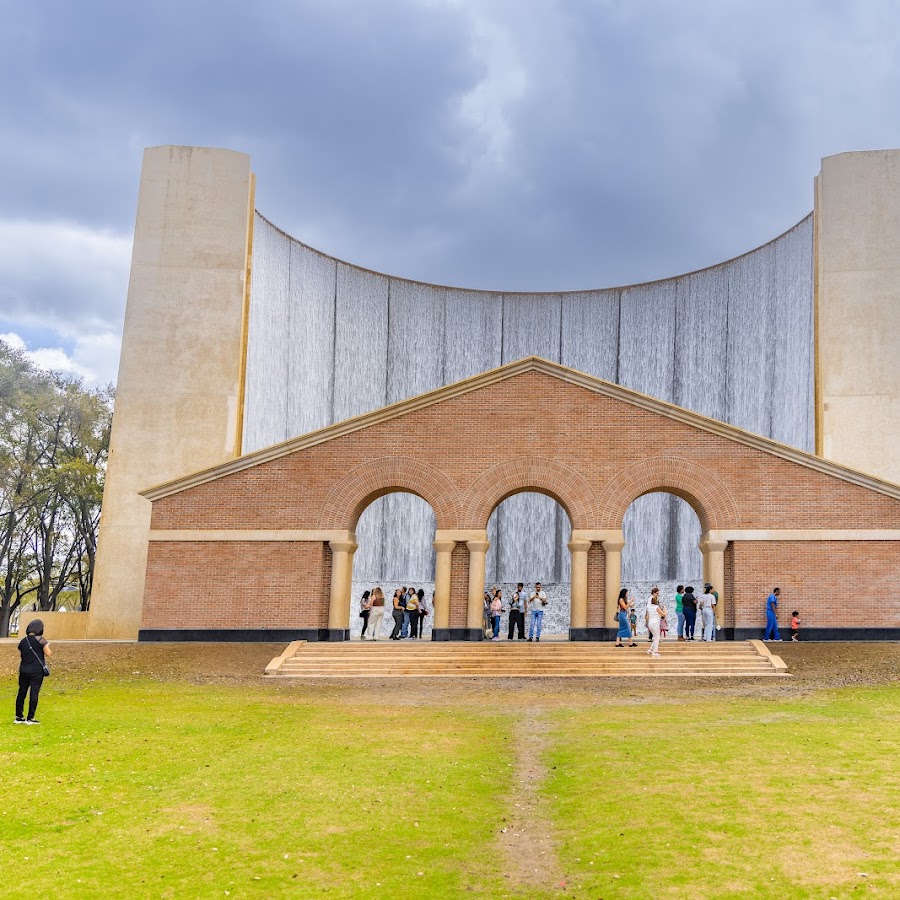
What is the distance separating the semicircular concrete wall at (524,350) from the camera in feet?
124

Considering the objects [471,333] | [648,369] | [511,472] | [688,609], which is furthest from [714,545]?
→ [471,333]

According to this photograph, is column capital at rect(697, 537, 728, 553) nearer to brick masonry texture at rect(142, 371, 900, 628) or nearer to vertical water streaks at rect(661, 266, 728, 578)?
brick masonry texture at rect(142, 371, 900, 628)

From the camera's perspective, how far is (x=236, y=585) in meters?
27.1

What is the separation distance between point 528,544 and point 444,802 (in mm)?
33412

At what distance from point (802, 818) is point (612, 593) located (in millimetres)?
16779

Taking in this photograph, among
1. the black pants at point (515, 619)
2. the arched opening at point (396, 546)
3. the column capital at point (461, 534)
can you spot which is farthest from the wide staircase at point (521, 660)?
the arched opening at point (396, 546)

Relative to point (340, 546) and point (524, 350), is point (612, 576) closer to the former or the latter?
point (340, 546)

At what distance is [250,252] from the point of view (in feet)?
115

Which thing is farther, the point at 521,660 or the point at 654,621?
the point at 521,660

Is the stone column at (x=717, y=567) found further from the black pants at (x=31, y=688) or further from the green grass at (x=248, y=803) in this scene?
the black pants at (x=31, y=688)

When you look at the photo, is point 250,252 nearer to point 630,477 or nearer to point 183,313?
point 183,313

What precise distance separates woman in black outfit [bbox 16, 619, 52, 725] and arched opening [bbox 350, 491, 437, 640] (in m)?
27.3

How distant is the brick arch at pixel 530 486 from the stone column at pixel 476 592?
→ 0.58 meters

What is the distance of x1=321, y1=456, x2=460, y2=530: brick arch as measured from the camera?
27.4m
